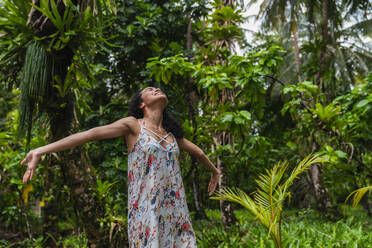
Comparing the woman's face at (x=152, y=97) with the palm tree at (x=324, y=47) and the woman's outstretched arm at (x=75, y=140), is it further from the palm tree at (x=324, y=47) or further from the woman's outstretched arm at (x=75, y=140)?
the palm tree at (x=324, y=47)

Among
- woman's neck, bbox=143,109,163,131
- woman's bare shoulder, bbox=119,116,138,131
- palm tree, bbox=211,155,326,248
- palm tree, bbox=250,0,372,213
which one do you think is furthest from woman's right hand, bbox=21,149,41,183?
palm tree, bbox=250,0,372,213

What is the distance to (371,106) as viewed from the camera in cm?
362

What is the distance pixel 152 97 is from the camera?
247cm

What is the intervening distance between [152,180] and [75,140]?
58 centimetres

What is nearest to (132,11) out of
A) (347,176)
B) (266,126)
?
(347,176)

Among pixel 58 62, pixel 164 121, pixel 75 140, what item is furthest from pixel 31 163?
pixel 58 62

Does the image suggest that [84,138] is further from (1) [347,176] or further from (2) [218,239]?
(1) [347,176]

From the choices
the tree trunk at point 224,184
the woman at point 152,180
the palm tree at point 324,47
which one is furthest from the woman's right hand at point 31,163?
the palm tree at point 324,47

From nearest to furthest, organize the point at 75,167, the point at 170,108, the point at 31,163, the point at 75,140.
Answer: the point at 31,163 < the point at 75,140 < the point at 75,167 < the point at 170,108

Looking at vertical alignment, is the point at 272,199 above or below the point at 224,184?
above

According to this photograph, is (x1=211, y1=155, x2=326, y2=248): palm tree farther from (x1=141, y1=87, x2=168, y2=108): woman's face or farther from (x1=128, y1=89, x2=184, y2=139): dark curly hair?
(x1=141, y1=87, x2=168, y2=108): woman's face

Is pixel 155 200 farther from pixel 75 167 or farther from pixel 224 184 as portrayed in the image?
pixel 224 184

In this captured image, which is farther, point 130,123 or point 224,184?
point 224,184

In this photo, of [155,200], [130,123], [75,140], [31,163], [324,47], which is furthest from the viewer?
[324,47]
